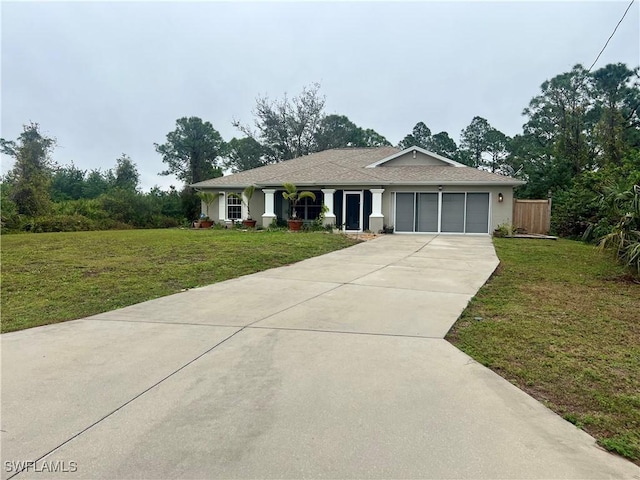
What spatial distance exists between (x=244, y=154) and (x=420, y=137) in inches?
844

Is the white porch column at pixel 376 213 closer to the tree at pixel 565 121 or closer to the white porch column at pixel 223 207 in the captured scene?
the white porch column at pixel 223 207

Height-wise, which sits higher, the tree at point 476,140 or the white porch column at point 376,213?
the tree at point 476,140

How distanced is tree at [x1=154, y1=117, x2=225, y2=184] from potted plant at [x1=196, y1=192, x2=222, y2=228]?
1991cm

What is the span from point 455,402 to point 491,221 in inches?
670

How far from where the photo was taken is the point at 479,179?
18125mm

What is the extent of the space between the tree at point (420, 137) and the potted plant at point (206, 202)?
31417 millimetres

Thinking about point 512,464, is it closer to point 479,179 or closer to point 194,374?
point 194,374

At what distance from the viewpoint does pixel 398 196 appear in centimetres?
1922

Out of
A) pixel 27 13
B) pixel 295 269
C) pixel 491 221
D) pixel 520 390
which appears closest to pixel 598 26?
pixel 491 221

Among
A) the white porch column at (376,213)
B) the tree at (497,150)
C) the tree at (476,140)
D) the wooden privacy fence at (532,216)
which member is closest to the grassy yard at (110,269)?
the white porch column at (376,213)

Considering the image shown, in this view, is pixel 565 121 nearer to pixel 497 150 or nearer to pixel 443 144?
pixel 497 150

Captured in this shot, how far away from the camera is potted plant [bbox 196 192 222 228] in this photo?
20953 millimetres

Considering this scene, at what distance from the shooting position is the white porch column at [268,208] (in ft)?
66.0

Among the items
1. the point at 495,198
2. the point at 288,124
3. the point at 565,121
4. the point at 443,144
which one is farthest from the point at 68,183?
the point at 565,121
